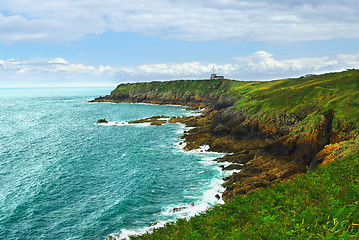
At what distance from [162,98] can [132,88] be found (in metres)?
40.2

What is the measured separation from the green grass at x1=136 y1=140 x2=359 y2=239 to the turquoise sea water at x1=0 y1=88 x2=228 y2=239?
40.6 ft

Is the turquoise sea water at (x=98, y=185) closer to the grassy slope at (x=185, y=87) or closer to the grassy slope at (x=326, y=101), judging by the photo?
the grassy slope at (x=326, y=101)

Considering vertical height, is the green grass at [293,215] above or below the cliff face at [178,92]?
below

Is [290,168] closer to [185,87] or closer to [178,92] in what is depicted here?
[178,92]

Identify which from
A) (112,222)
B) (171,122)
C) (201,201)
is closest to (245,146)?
(201,201)

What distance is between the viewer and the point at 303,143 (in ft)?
116

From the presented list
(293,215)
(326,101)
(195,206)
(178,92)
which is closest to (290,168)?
(195,206)

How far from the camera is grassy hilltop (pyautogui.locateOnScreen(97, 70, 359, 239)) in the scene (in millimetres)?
10594

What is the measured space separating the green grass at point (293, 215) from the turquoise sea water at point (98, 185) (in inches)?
487

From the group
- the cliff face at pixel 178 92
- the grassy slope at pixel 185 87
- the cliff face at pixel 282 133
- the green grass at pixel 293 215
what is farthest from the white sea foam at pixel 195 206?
the grassy slope at pixel 185 87

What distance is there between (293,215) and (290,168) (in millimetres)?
22760

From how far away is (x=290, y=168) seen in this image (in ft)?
106

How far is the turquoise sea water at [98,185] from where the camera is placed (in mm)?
26141

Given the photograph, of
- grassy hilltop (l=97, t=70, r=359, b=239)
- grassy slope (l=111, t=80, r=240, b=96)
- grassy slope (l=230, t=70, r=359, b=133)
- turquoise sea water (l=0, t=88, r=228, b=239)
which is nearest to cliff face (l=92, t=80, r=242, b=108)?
grassy slope (l=111, t=80, r=240, b=96)
